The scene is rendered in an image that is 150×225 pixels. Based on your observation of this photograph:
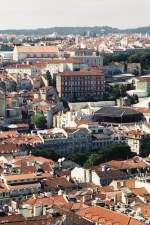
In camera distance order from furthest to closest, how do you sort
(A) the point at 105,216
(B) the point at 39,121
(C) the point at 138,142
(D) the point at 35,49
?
(D) the point at 35,49 → (B) the point at 39,121 → (C) the point at 138,142 → (A) the point at 105,216

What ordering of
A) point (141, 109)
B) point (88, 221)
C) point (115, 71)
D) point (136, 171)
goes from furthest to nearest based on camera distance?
point (115, 71) → point (141, 109) → point (136, 171) → point (88, 221)

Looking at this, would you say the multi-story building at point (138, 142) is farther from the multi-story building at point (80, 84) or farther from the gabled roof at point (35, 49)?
the gabled roof at point (35, 49)

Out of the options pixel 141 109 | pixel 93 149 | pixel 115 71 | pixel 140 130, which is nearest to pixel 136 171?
pixel 93 149

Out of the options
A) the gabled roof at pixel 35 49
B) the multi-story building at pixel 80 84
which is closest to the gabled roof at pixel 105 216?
the multi-story building at pixel 80 84

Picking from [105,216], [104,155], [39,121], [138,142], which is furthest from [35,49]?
[105,216]

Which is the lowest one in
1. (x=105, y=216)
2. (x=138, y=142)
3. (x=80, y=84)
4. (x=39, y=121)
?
(x=39, y=121)

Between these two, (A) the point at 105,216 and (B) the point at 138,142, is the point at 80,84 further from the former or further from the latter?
(A) the point at 105,216

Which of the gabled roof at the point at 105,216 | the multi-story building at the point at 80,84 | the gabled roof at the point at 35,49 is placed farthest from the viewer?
the gabled roof at the point at 35,49

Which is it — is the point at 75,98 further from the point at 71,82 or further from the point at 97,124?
the point at 97,124
